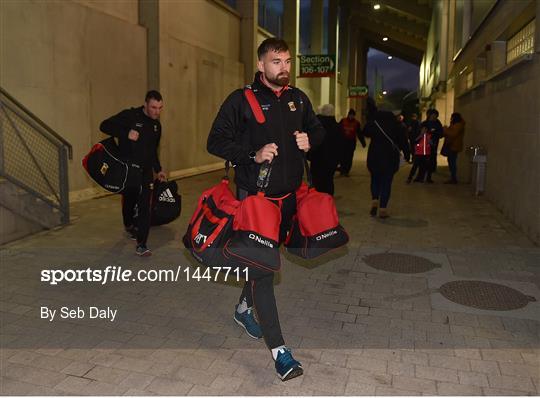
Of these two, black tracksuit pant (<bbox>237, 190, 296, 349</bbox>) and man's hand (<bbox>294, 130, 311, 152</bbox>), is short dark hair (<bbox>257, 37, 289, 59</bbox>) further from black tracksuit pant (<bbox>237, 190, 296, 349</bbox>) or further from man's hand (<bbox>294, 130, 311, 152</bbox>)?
black tracksuit pant (<bbox>237, 190, 296, 349</bbox>)

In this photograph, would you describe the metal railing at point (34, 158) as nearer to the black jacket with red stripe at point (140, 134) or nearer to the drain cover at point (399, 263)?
the black jacket with red stripe at point (140, 134)

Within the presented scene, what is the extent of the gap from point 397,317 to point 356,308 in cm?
38

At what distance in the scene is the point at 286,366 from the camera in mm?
3393

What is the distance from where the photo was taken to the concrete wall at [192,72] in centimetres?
1437

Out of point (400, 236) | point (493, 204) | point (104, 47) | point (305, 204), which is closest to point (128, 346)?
point (305, 204)

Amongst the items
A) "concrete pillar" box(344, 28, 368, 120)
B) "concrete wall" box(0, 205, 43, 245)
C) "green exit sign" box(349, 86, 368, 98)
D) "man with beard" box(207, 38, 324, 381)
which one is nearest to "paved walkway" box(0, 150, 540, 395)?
"concrete wall" box(0, 205, 43, 245)

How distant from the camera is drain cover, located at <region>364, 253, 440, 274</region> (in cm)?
598

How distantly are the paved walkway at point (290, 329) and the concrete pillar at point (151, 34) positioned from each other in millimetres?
7259

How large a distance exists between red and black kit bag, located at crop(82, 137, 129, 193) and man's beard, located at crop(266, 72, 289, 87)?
3.34 metres

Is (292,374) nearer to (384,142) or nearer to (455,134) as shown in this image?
(384,142)

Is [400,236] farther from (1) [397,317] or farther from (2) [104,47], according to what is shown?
(2) [104,47]

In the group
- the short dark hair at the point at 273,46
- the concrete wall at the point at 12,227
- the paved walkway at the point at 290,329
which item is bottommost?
the paved walkway at the point at 290,329

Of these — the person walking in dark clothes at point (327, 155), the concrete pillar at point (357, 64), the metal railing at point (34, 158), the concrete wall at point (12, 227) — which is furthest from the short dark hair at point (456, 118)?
the concrete pillar at point (357, 64)

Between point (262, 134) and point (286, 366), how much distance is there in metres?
1.45
